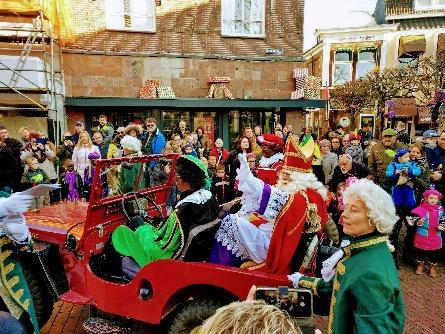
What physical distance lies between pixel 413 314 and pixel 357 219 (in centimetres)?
294

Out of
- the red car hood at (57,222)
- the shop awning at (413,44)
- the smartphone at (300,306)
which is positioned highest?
the shop awning at (413,44)

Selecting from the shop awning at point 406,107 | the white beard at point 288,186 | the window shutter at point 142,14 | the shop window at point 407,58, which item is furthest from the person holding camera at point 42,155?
the shop window at point 407,58

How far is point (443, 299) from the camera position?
4445mm

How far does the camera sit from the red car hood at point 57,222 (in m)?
3.37

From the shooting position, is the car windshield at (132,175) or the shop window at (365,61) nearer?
the car windshield at (132,175)

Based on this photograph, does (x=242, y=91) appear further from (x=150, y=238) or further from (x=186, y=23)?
(x=150, y=238)

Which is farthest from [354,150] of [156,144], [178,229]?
[178,229]

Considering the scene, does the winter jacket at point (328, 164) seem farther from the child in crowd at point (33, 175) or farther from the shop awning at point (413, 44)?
the shop awning at point (413, 44)

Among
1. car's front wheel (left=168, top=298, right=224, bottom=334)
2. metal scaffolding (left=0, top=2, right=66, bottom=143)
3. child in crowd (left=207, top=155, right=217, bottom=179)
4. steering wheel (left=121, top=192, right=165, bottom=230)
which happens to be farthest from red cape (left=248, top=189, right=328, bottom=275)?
metal scaffolding (left=0, top=2, right=66, bottom=143)

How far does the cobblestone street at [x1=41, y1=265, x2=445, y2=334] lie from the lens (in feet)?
12.2

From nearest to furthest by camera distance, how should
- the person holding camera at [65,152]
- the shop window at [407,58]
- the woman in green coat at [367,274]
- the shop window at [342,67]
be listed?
the woman in green coat at [367,274]
the person holding camera at [65,152]
the shop window at [407,58]
the shop window at [342,67]

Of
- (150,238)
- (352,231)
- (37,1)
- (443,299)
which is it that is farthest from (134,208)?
(37,1)

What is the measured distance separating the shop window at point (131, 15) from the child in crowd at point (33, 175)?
6.08 meters

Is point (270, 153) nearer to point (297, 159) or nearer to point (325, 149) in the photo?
point (297, 159)
